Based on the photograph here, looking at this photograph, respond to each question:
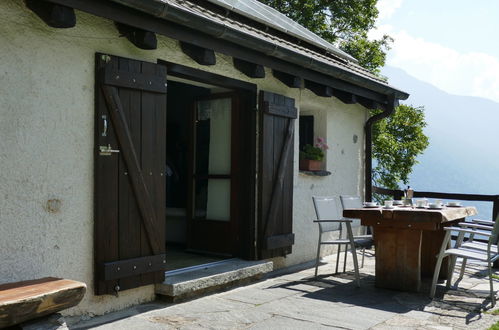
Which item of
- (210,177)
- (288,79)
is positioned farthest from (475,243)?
(210,177)

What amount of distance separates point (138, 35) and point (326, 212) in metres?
2.96

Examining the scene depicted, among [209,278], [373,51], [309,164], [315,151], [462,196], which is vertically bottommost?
[209,278]

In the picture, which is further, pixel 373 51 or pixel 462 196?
pixel 373 51

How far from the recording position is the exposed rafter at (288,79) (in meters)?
6.23

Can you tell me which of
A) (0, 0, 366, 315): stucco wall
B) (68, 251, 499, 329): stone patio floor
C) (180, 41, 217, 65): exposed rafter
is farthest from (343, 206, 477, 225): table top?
(0, 0, 366, 315): stucco wall

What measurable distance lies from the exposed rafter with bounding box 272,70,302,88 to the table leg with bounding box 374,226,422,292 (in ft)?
6.38

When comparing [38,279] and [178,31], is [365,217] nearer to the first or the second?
[178,31]

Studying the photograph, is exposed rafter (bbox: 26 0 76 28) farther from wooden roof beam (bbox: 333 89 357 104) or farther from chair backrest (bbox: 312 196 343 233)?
wooden roof beam (bbox: 333 89 357 104)

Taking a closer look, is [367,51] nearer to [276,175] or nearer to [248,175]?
[276,175]

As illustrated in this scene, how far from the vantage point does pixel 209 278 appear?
16.2 feet

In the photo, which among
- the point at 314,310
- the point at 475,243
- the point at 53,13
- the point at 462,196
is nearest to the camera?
the point at 53,13

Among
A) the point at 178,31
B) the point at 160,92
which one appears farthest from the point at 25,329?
the point at 178,31

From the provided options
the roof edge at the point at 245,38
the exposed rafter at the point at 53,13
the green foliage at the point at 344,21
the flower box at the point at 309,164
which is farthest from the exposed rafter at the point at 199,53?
the green foliage at the point at 344,21

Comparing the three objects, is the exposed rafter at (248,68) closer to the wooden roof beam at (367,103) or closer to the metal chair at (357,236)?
the metal chair at (357,236)
